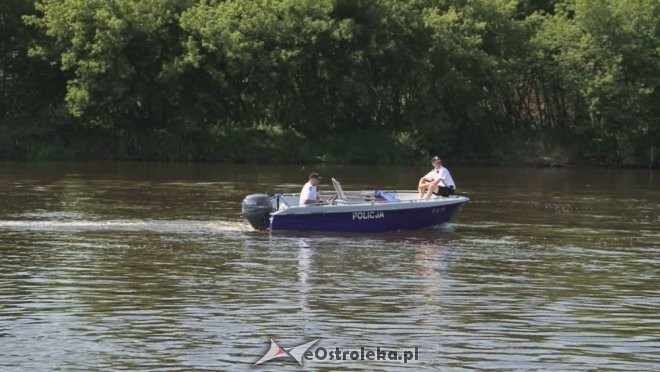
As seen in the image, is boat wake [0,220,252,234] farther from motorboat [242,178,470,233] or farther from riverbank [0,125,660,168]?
Answer: riverbank [0,125,660,168]

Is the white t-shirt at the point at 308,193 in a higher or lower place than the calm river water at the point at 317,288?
higher

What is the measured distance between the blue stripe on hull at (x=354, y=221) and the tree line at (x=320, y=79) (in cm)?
3707

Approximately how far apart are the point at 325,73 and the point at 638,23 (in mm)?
18494

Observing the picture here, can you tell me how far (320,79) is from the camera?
69.4m

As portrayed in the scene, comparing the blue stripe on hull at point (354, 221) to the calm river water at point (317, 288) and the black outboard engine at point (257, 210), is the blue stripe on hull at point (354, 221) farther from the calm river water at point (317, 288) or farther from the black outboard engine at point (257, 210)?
the calm river water at point (317, 288)

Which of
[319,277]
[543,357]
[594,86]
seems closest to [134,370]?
[543,357]

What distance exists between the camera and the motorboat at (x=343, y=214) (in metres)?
29.0

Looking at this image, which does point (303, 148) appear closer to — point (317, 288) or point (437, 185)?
point (437, 185)

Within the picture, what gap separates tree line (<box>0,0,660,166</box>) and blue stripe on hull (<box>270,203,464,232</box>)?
3707cm

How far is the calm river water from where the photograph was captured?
1571 cm

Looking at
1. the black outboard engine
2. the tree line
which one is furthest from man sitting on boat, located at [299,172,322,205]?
the tree line

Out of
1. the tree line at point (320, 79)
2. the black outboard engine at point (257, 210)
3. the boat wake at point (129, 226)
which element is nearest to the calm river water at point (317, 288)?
the boat wake at point (129, 226)

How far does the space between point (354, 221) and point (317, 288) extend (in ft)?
28.2

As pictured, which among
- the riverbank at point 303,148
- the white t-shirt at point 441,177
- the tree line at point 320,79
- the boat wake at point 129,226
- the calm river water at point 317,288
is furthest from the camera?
the tree line at point 320,79
